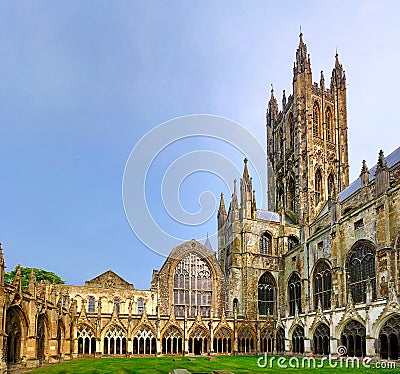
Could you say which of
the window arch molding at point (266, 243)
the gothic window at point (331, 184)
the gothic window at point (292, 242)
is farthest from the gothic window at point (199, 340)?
the gothic window at point (331, 184)

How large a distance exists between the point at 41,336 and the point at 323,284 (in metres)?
25.1

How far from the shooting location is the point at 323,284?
144 ft

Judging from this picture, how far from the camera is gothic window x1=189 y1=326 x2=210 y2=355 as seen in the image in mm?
46906

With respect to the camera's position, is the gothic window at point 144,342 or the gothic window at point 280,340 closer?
the gothic window at point 144,342

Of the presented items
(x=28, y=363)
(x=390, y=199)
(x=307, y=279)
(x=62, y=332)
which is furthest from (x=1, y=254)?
(x=307, y=279)

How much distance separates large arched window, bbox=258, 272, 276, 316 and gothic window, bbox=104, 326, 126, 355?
15467 mm

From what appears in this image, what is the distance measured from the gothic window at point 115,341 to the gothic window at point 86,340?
3.91 ft

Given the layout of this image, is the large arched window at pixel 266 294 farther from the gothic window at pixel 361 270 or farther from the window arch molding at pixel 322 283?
the gothic window at pixel 361 270

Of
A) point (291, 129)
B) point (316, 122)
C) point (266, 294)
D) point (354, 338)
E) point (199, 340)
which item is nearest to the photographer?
point (354, 338)

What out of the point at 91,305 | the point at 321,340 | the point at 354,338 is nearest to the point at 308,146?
the point at 321,340

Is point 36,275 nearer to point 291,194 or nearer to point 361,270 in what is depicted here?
point 291,194

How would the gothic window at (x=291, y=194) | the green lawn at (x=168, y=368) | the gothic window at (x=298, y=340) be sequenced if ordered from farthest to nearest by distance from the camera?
1. the gothic window at (x=291, y=194)
2. the gothic window at (x=298, y=340)
3. the green lawn at (x=168, y=368)

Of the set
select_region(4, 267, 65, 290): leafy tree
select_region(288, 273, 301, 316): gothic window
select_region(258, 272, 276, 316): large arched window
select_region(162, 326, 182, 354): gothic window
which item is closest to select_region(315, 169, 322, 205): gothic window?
select_region(288, 273, 301, 316): gothic window

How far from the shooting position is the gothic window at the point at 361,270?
36.0 meters
